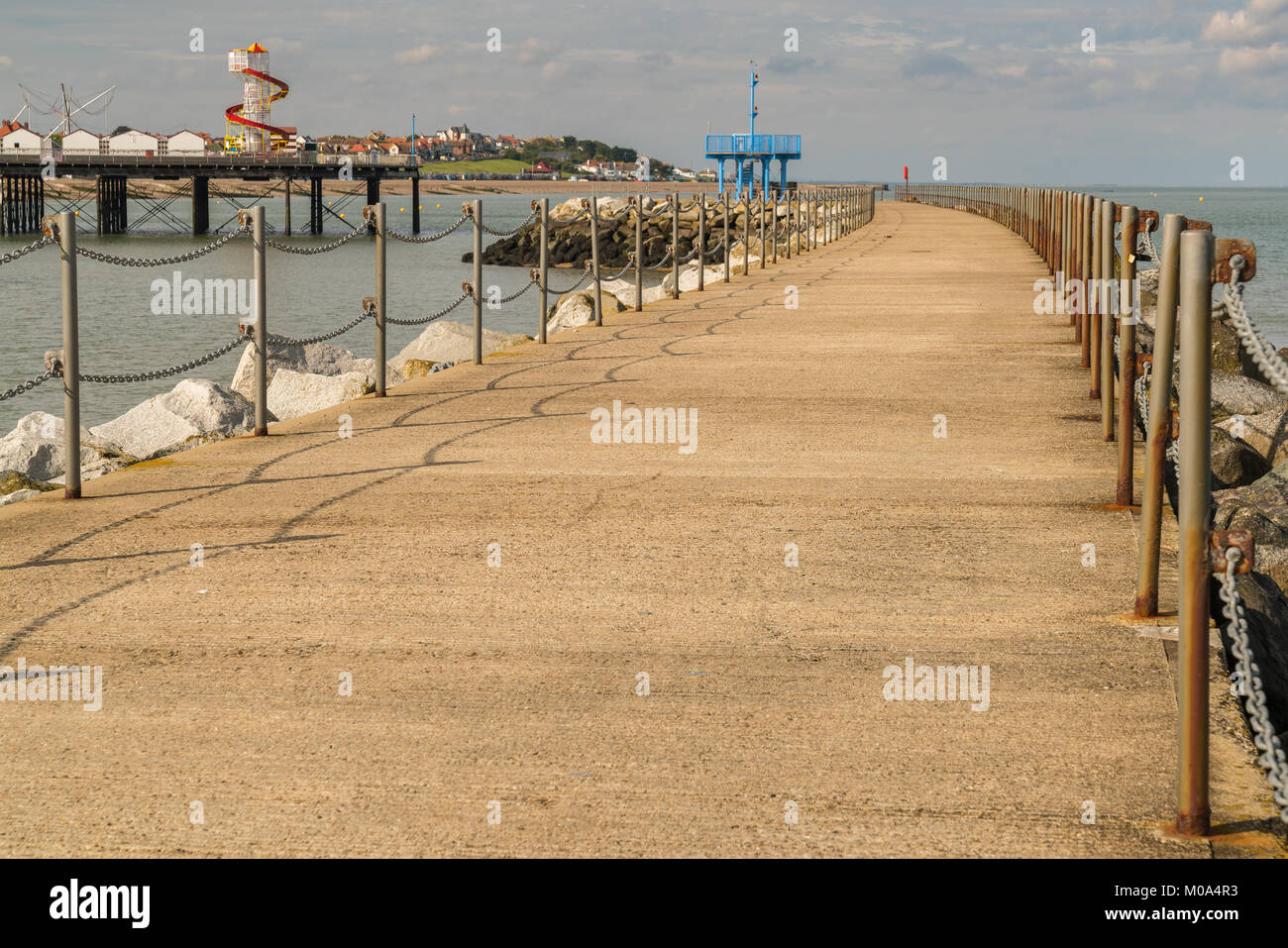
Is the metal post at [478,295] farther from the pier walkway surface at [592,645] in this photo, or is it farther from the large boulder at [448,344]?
the large boulder at [448,344]

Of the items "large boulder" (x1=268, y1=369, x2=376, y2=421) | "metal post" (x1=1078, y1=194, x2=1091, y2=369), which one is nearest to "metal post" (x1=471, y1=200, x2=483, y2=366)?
"large boulder" (x1=268, y1=369, x2=376, y2=421)

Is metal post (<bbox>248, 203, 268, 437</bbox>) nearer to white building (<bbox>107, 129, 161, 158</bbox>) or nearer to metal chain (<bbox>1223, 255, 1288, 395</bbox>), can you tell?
metal chain (<bbox>1223, 255, 1288, 395</bbox>)

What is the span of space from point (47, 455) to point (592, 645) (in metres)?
9.35

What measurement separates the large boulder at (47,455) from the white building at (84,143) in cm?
7942

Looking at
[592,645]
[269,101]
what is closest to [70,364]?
[592,645]

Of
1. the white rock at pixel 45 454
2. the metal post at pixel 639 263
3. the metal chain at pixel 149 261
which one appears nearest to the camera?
the metal chain at pixel 149 261

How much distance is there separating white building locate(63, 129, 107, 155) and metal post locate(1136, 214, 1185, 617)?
8969cm

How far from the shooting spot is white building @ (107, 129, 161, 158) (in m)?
87.3

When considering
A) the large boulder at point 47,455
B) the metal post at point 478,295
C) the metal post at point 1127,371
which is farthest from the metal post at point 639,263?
the metal post at point 1127,371

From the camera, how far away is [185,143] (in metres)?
92.9

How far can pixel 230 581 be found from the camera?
18.4 feet

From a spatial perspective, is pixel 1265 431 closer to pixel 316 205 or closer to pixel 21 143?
pixel 316 205

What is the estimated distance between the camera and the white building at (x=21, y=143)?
85500 millimetres

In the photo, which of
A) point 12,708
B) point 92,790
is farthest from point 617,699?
point 12,708
